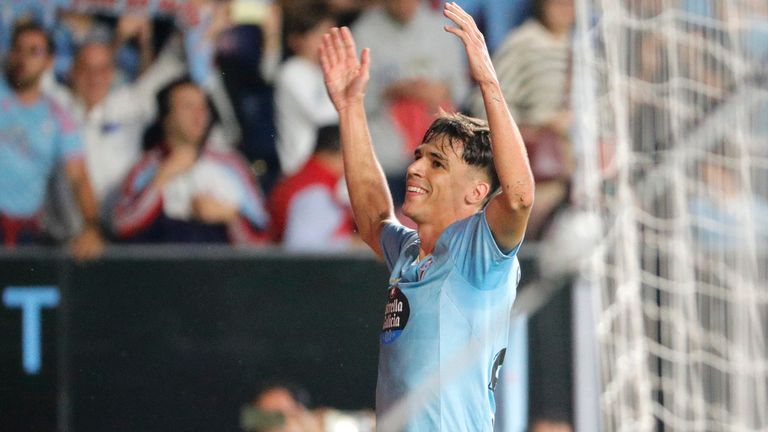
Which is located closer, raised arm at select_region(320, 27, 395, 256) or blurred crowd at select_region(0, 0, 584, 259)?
raised arm at select_region(320, 27, 395, 256)

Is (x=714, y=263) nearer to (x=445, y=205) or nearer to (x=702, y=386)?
(x=702, y=386)

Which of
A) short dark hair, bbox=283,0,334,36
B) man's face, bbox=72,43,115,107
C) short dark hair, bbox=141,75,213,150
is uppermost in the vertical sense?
short dark hair, bbox=283,0,334,36

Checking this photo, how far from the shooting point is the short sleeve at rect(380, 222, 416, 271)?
3.41 meters

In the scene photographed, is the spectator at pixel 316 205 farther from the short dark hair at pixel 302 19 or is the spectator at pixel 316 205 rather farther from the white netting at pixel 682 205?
the white netting at pixel 682 205

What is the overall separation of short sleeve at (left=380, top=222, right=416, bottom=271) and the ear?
0.22 metres

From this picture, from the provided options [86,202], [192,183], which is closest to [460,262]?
[192,183]

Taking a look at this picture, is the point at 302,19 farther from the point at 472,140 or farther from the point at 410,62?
the point at 472,140

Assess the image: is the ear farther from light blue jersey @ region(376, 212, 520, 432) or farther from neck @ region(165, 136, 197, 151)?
neck @ region(165, 136, 197, 151)

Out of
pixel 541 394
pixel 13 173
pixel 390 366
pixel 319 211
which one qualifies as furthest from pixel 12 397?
pixel 390 366

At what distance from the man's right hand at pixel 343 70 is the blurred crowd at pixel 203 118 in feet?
6.61

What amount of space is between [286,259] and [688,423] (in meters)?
1.97

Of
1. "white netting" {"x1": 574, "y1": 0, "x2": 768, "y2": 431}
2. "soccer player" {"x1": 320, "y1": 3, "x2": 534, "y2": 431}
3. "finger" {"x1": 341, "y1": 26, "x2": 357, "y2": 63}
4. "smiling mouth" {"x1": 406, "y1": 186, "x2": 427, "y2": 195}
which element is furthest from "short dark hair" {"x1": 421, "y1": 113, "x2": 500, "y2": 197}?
"white netting" {"x1": 574, "y1": 0, "x2": 768, "y2": 431}

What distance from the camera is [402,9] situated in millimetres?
5895

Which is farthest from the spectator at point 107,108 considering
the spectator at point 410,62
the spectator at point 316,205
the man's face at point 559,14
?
the man's face at point 559,14
